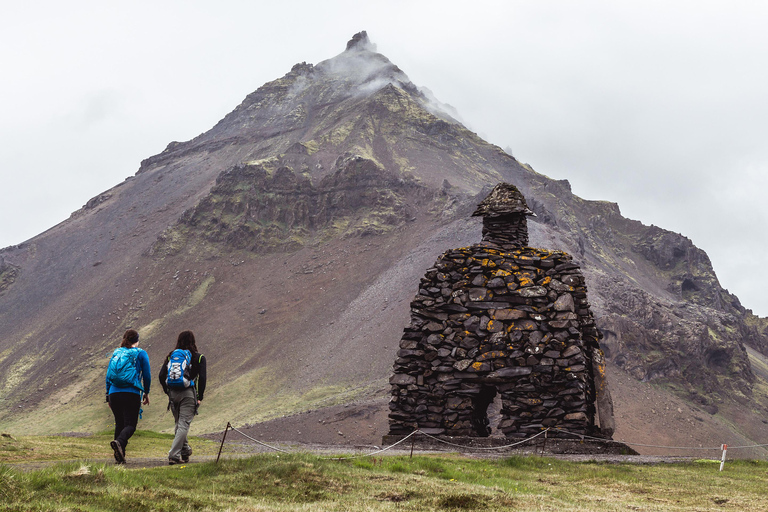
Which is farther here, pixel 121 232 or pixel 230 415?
pixel 121 232

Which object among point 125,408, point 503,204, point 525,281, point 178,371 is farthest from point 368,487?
point 503,204

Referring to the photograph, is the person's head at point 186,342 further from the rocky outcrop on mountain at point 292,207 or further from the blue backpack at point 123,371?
the rocky outcrop on mountain at point 292,207

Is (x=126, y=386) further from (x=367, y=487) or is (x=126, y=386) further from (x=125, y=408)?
(x=367, y=487)

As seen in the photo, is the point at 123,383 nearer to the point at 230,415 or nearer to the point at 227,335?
the point at 230,415

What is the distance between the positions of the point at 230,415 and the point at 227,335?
26498 mm

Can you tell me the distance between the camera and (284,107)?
7077 inches

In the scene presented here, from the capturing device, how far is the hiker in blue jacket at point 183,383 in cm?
1074

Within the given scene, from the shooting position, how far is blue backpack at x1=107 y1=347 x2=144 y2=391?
10.5 metres

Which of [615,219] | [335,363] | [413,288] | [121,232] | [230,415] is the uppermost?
[615,219]

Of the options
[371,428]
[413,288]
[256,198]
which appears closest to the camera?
[371,428]

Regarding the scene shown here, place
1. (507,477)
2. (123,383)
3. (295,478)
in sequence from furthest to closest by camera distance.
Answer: (507,477)
(123,383)
(295,478)

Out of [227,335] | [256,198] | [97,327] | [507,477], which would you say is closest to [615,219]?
[256,198]

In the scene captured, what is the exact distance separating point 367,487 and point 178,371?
413 cm

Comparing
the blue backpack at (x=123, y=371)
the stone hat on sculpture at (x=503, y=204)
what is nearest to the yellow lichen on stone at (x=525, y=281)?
the stone hat on sculpture at (x=503, y=204)
